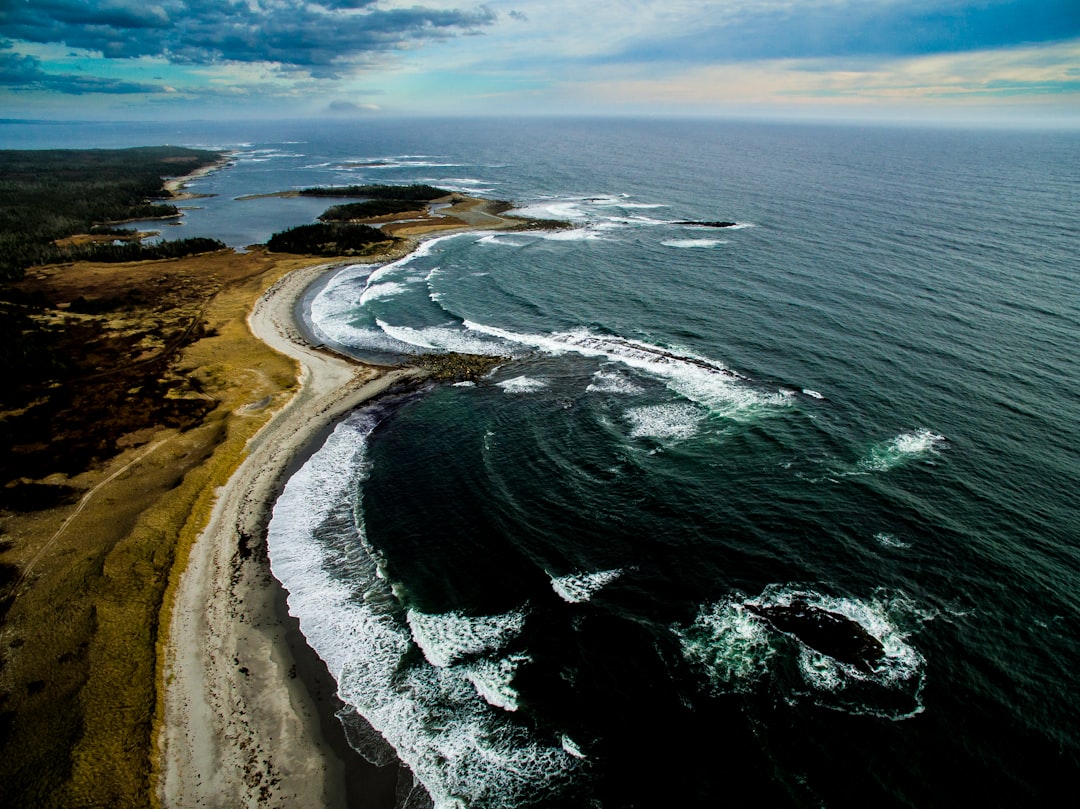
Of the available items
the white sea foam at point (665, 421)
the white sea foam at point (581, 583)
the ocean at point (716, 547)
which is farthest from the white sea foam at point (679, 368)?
the white sea foam at point (581, 583)

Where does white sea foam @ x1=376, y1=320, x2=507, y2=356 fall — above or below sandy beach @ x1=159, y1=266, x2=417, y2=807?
above

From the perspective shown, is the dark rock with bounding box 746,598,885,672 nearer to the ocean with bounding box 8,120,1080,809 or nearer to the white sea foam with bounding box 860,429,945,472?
the ocean with bounding box 8,120,1080,809

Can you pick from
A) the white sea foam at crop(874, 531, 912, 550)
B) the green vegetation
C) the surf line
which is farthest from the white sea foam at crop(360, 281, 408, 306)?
the white sea foam at crop(874, 531, 912, 550)

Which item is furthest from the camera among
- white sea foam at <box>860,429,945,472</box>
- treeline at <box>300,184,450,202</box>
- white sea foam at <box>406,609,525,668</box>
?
treeline at <box>300,184,450,202</box>

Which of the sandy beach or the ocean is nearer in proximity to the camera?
the sandy beach

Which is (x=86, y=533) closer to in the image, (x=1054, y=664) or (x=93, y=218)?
(x=1054, y=664)

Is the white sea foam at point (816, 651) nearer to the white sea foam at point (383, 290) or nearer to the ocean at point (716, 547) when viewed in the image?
the ocean at point (716, 547)

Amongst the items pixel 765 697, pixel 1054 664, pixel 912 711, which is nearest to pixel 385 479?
pixel 765 697
